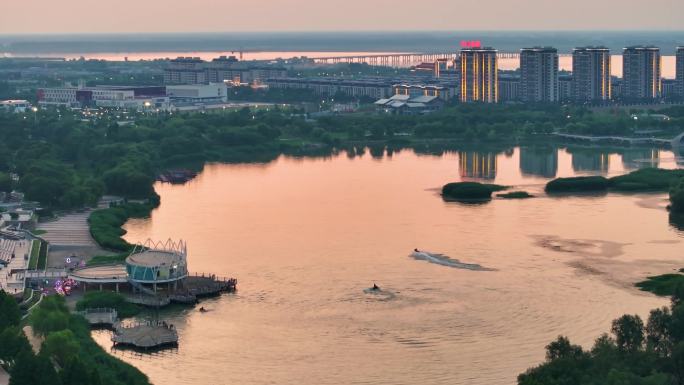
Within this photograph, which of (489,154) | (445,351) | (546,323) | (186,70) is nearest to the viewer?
(445,351)

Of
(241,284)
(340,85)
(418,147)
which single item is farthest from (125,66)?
(241,284)

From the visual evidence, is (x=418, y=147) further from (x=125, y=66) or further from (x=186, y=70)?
(x=125, y=66)

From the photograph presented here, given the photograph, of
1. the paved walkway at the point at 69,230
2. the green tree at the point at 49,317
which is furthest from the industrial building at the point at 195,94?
the green tree at the point at 49,317

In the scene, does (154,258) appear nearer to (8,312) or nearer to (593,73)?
(8,312)

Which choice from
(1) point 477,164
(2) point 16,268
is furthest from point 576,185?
(2) point 16,268

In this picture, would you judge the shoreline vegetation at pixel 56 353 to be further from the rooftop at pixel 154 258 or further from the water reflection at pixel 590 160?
the water reflection at pixel 590 160

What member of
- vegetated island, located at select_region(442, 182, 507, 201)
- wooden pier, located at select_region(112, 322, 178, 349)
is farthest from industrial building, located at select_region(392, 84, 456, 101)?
wooden pier, located at select_region(112, 322, 178, 349)
